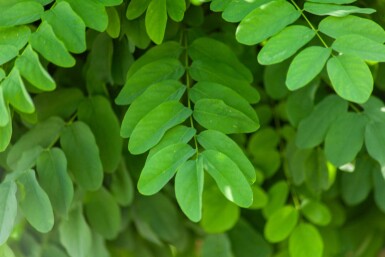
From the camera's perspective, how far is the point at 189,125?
0.87 metres

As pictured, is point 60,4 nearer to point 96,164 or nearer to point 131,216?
point 96,164

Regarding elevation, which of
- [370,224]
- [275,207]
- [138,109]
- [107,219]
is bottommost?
[370,224]

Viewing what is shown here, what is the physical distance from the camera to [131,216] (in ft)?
3.94

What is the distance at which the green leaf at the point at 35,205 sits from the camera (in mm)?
827

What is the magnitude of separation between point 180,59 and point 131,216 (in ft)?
1.15

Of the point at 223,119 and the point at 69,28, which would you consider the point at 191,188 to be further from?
the point at 69,28

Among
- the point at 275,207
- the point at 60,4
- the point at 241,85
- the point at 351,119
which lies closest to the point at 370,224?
the point at 275,207

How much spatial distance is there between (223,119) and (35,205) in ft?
0.80

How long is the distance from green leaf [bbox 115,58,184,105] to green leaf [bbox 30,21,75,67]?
0.12m

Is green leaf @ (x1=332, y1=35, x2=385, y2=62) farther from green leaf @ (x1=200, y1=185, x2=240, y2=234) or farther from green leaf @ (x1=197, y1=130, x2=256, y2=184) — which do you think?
green leaf @ (x1=200, y1=185, x2=240, y2=234)

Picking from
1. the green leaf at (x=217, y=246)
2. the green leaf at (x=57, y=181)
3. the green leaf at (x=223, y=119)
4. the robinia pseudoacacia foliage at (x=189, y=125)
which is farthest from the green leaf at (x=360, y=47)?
the green leaf at (x=217, y=246)

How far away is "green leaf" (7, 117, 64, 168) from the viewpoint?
94 centimetres

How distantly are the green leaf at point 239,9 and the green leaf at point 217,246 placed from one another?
1.53 ft

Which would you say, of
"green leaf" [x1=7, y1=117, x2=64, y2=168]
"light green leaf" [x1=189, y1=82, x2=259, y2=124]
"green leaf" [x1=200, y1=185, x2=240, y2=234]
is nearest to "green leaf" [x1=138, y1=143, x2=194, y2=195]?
"light green leaf" [x1=189, y1=82, x2=259, y2=124]
